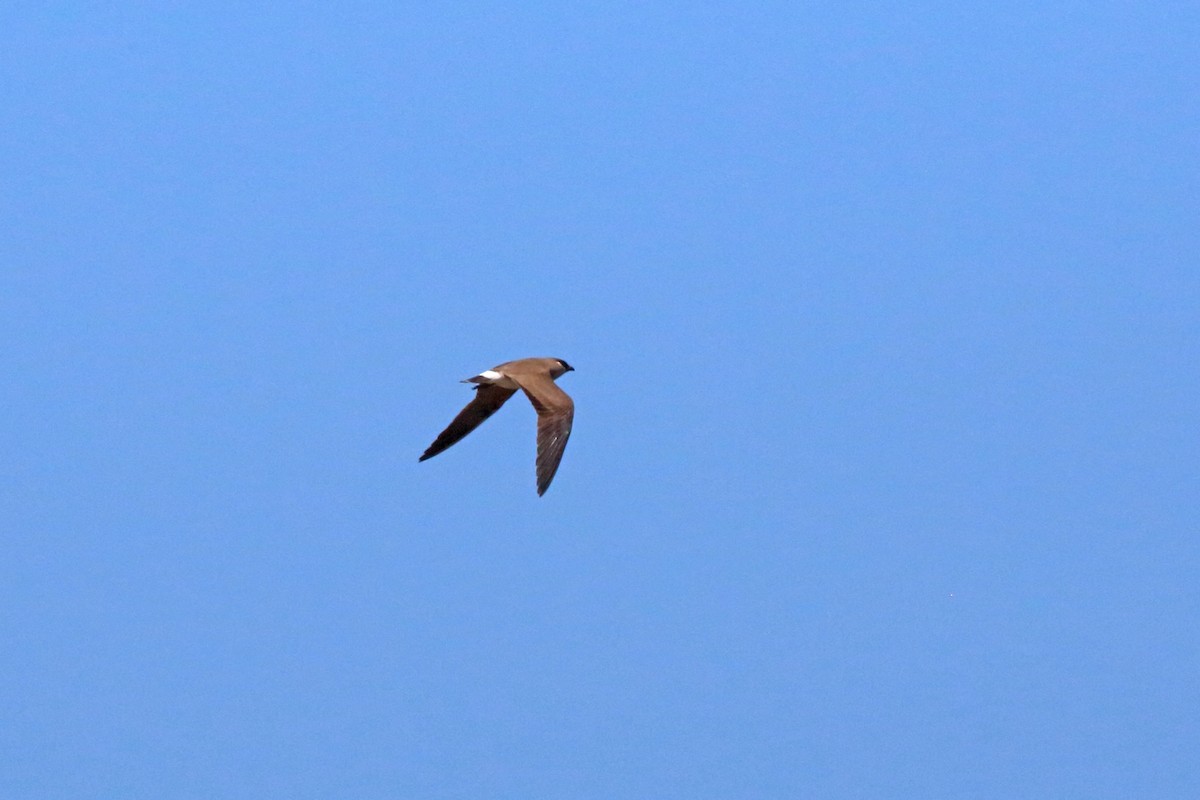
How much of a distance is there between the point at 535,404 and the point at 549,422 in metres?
0.27

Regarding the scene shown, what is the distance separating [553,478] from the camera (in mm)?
9594

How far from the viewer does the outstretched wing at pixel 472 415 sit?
11109 mm

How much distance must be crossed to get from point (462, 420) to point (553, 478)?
1.75 m

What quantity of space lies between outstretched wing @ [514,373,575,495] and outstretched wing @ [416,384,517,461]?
2.49ft

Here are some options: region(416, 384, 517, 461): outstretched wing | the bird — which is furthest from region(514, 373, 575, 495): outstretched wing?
region(416, 384, 517, 461): outstretched wing

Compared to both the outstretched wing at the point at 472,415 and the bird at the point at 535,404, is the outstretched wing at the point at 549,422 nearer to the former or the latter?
the bird at the point at 535,404

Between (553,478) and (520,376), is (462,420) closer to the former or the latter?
(520,376)

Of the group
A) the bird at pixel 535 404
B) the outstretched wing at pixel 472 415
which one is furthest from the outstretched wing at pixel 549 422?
the outstretched wing at pixel 472 415

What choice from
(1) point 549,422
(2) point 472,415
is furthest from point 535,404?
(2) point 472,415

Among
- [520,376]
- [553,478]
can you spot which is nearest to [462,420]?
[520,376]

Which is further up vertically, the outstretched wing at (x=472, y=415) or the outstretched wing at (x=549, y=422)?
the outstretched wing at (x=472, y=415)

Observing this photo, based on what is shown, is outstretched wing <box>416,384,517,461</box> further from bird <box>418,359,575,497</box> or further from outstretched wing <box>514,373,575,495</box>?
outstretched wing <box>514,373,575,495</box>

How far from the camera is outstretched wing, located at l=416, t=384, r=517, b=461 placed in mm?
11109

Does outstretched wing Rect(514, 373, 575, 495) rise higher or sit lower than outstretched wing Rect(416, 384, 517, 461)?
lower
